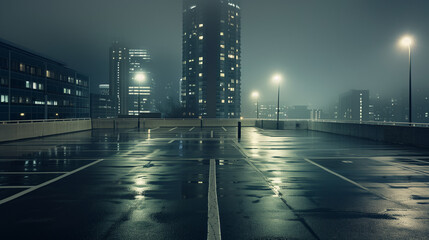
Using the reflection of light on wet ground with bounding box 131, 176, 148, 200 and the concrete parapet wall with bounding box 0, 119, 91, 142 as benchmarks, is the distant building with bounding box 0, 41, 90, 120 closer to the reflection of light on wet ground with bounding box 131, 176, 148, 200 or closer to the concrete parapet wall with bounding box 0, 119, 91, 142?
the concrete parapet wall with bounding box 0, 119, 91, 142

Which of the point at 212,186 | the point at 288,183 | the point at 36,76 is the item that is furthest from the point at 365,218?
the point at 36,76

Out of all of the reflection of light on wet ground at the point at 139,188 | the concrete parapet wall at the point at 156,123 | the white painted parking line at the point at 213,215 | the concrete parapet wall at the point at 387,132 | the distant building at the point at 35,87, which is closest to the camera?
the white painted parking line at the point at 213,215

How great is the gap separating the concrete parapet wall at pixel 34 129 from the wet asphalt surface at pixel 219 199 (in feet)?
43.3

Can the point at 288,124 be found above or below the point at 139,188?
above

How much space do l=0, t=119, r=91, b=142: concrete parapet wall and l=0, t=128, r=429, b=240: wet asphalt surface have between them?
13.2 m

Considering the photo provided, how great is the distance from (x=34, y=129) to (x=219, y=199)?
27.2 meters

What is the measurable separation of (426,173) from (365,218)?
6964 mm

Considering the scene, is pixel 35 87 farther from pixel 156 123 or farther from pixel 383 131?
pixel 383 131

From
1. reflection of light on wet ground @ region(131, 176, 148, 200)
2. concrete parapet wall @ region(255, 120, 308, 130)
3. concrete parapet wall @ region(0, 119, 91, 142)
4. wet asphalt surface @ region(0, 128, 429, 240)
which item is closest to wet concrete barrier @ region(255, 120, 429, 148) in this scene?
concrete parapet wall @ region(255, 120, 308, 130)

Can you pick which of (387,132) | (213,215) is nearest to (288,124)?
(387,132)

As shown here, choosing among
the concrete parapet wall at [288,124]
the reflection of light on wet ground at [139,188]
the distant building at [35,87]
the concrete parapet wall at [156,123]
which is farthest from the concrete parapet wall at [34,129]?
the distant building at [35,87]

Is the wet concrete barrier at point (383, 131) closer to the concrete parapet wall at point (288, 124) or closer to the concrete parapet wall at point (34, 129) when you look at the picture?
the concrete parapet wall at point (288, 124)

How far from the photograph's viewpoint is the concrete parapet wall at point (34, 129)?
2586 cm

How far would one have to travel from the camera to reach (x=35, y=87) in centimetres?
9450
